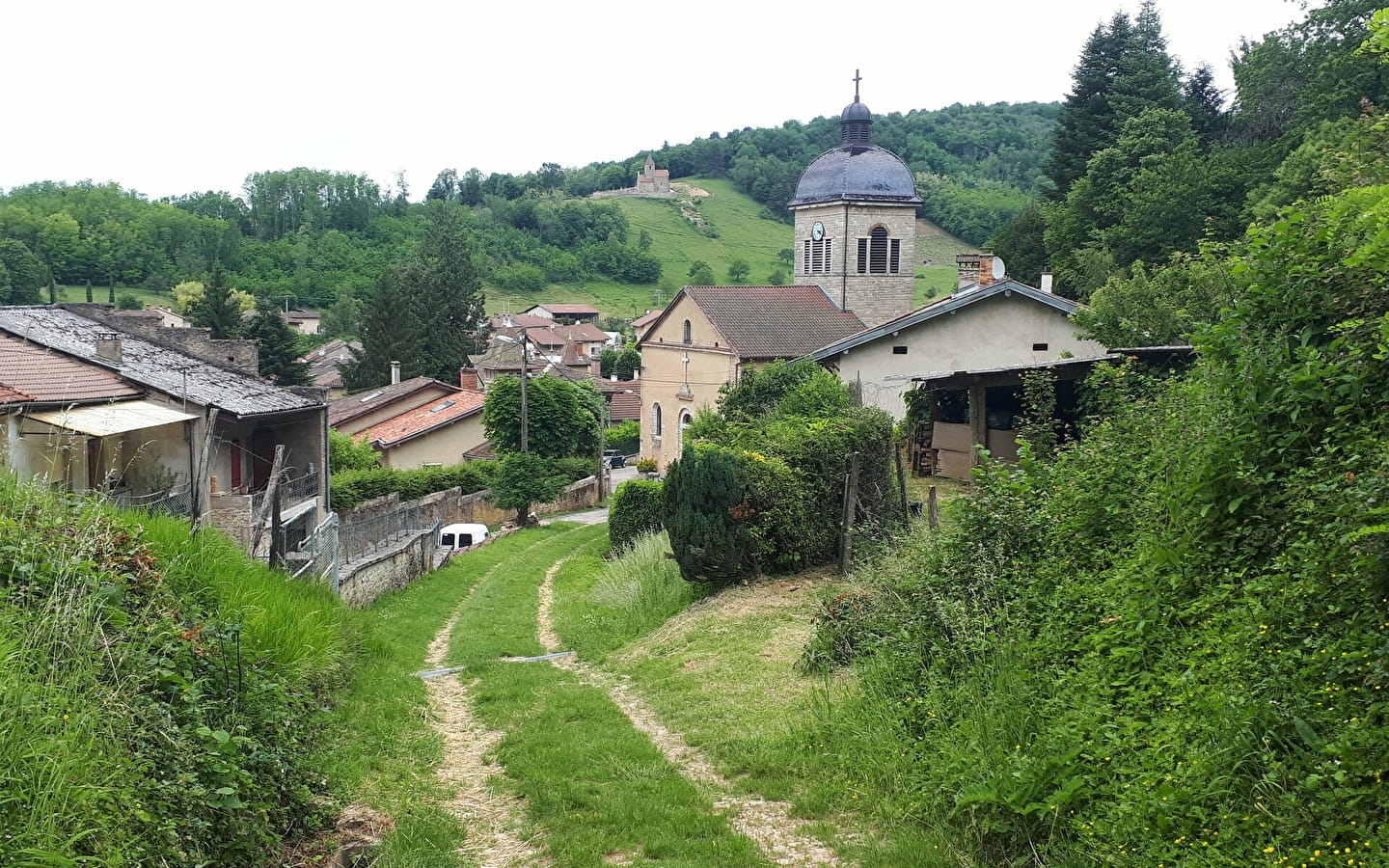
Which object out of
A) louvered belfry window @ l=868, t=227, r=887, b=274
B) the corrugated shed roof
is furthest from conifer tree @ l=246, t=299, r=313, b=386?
the corrugated shed roof

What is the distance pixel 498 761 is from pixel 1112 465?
5.22 metres

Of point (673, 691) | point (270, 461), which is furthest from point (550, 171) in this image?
point (673, 691)

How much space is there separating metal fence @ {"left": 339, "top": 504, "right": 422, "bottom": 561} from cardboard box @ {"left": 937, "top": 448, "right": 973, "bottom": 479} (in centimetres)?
1217

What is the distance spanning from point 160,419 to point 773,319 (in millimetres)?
25725

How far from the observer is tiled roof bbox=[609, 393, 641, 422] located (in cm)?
6906

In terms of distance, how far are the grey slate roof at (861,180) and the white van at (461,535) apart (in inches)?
836

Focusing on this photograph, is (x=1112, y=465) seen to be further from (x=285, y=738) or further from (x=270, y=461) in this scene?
(x=270, y=461)

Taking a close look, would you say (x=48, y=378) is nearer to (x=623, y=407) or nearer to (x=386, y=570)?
(x=386, y=570)

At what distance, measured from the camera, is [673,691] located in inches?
405

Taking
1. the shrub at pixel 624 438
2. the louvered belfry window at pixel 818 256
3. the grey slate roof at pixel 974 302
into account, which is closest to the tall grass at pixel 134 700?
the grey slate roof at pixel 974 302

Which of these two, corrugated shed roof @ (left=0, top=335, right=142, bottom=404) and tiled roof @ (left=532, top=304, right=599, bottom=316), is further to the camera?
tiled roof @ (left=532, top=304, right=599, bottom=316)

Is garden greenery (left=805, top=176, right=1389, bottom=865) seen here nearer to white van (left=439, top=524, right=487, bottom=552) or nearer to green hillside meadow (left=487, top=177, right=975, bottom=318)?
white van (left=439, top=524, right=487, bottom=552)

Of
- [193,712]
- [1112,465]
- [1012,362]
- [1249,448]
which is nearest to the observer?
[193,712]

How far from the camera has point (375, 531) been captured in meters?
24.2
